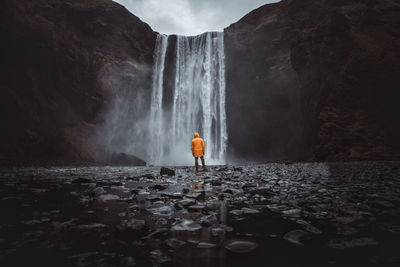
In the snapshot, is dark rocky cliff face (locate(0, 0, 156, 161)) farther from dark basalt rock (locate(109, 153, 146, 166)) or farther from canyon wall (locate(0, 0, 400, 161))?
dark basalt rock (locate(109, 153, 146, 166))

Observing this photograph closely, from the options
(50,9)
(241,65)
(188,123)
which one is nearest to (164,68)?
(188,123)

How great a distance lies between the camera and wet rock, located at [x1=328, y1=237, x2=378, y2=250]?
1152 mm

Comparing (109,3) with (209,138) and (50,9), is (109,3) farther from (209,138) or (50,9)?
(209,138)

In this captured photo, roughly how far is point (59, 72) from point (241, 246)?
25.0 meters

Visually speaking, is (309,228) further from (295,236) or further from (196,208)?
(196,208)

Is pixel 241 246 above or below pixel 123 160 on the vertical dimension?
below

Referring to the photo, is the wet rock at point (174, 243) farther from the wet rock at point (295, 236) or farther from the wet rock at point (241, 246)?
the wet rock at point (295, 236)

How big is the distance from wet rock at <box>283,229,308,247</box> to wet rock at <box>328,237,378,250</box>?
151mm

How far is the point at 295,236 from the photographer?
1.32 m

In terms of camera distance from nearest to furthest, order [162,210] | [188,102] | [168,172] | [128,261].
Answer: [128,261] → [162,210] → [168,172] → [188,102]

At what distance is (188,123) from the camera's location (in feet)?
91.9

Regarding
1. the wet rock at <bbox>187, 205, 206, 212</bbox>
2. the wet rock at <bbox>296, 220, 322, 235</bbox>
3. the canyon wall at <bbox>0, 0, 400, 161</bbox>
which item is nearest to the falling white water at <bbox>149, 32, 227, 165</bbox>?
the canyon wall at <bbox>0, 0, 400, 161</bbox>

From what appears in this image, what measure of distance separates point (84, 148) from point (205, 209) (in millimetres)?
21249

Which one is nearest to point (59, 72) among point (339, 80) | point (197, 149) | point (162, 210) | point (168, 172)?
point (197, 149)
